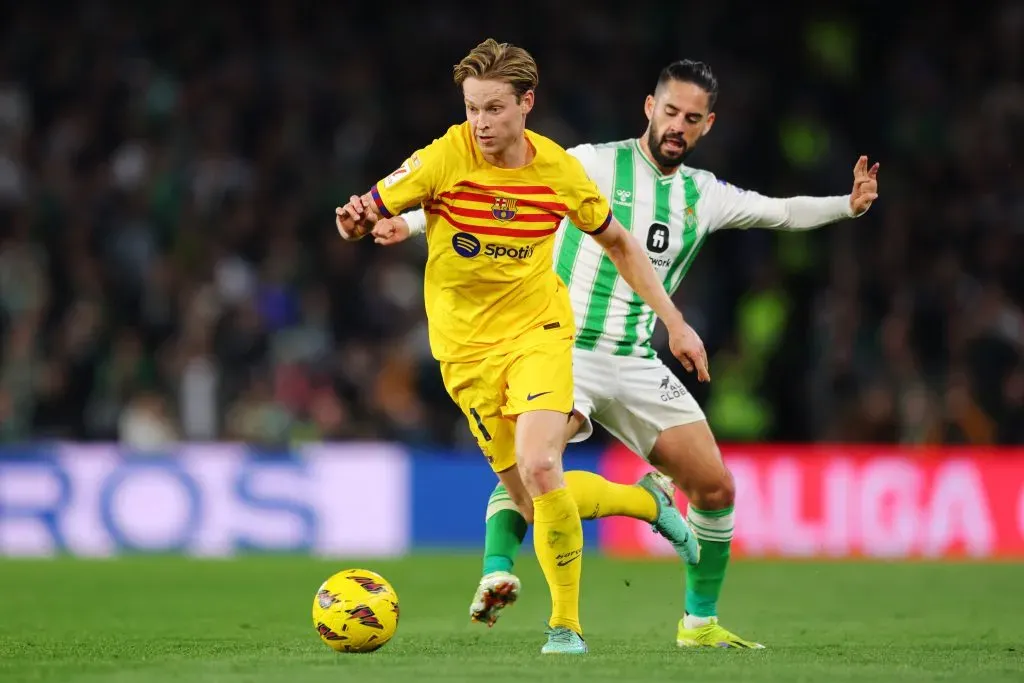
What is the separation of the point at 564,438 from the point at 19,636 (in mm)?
2644

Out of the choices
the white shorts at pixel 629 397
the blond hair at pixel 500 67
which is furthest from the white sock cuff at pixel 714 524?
the blond hair at pixel 500 67

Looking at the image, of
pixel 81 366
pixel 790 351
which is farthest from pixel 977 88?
pixel 81 366

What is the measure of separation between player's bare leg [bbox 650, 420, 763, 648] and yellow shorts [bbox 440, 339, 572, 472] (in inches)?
33.6

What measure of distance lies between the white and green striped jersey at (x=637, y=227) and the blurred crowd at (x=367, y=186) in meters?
7.43

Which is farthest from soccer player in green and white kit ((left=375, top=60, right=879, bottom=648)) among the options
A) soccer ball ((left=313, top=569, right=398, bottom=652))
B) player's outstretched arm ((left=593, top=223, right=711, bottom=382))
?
soccer ball ((left=313, top=569, right=398, bottom=652))

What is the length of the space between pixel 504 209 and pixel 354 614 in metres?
1.66

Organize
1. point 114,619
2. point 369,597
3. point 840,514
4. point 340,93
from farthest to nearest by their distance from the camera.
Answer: point 340,93
point 840,514
point 114,619
point 369,597

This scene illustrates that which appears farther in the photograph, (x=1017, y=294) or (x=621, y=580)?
(x=1017, y=294)

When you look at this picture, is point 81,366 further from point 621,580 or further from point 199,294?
point 621,580

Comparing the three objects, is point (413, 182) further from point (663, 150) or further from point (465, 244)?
point (663, 150)

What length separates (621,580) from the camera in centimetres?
1213

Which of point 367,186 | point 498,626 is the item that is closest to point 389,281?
point 367,186

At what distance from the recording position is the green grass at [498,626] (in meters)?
6.00

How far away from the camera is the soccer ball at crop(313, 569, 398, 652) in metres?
6.54
